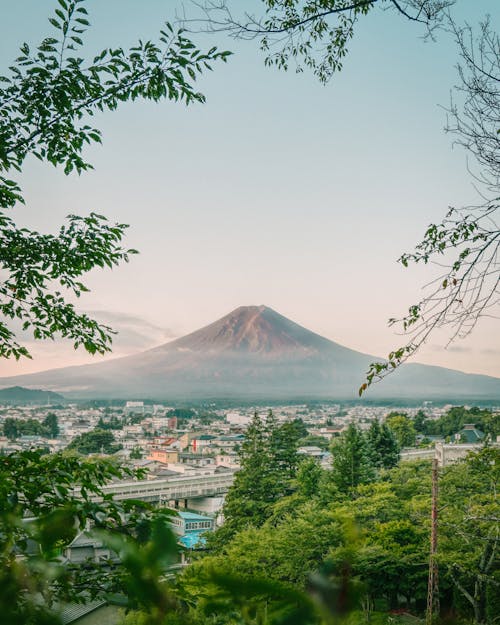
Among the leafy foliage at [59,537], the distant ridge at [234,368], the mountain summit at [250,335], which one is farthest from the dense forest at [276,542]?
the distant ridge at [234,368]

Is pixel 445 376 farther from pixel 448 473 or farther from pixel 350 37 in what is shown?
pixel 350 37

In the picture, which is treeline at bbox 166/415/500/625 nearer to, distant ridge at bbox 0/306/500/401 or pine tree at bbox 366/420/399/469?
pine tree at bbox 366/420/399/469

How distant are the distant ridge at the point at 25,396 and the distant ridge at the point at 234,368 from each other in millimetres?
9456

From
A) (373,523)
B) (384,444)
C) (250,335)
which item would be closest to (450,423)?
(384,444)

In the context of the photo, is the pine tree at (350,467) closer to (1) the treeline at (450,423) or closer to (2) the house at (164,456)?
(2) the house at (164,456)

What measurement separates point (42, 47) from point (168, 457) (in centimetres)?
5144

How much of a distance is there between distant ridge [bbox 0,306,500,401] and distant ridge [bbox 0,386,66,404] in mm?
9456

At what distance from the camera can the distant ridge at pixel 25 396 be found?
10262cm

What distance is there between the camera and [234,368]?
135500 millimetres

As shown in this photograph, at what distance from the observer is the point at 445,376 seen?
169375mm

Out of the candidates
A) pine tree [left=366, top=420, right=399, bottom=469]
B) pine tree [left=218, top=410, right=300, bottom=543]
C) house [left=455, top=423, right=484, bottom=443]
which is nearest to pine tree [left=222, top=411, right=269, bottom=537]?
pine tree [left=218, top=410, right=300, bottom=543]

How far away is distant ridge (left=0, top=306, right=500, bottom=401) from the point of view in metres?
127

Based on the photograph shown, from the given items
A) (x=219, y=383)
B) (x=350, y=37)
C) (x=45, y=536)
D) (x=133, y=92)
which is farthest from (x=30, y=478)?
(x=219, y=383)

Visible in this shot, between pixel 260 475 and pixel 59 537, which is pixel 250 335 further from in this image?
pixel 59 537
